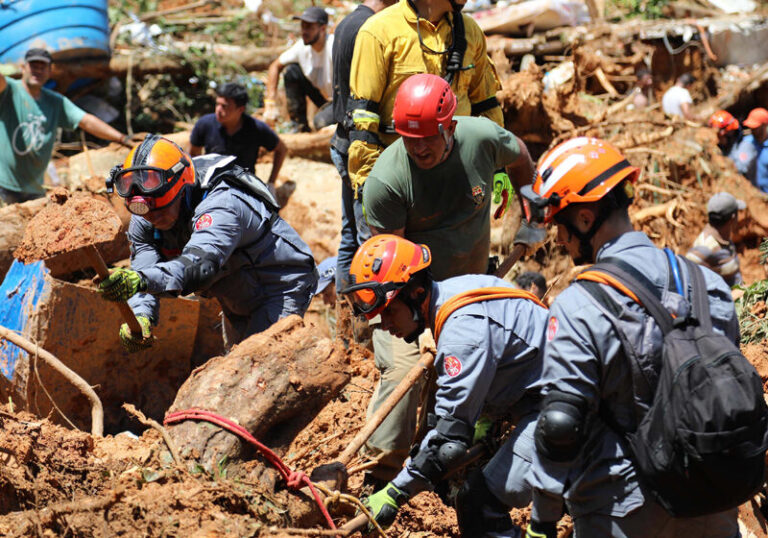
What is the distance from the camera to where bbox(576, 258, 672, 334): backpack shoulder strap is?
8.97 ft

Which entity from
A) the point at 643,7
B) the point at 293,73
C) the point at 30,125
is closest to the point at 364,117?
the point at 30,125

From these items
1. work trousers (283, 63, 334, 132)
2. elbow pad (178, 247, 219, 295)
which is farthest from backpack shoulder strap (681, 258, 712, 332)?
work trousers (283, 63, 334, 132)

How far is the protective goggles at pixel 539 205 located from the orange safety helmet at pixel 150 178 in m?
2.01

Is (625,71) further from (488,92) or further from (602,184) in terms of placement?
(602,184)

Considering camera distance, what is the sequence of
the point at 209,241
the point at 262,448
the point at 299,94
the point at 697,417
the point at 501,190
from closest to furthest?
the point at 697,417 < the point at 262,448 < the point at 209,241 < the point at 501,190 < the point at 299,94

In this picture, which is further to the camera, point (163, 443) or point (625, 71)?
point (625, 71)

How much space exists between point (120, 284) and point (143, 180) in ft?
2.34

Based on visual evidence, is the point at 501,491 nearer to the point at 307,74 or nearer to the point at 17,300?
the point at 17,300

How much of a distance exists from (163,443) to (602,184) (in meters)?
1.95

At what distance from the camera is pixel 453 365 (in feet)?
10.8

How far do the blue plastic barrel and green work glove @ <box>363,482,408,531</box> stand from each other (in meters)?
9.27

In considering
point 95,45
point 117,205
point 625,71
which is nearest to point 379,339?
point 117,205

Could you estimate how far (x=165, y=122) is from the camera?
1238 cm

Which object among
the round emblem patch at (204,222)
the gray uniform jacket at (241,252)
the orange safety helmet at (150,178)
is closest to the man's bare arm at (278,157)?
the gray uniform jacket at (241,252)
